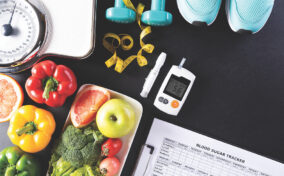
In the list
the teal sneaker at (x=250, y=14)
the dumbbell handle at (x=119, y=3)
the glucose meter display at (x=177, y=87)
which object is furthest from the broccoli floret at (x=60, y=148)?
the teal sneaker at (x=250, y=14)

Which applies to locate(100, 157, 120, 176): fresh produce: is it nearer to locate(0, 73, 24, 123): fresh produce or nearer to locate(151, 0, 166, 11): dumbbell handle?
locate(0, 73, 24, 123): fresh produce

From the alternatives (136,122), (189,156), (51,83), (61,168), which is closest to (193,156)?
(189,156)

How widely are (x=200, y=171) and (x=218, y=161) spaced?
3.2 inches

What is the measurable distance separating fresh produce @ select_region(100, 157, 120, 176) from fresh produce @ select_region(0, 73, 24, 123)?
397 mm

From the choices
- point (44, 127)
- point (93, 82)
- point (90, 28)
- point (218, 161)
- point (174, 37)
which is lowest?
point (44, 127)

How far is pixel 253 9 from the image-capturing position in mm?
880

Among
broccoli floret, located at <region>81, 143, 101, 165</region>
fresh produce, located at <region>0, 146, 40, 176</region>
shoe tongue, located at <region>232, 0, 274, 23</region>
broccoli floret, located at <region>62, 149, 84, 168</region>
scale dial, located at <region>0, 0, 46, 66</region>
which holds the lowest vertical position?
fresh produce, located at <region>0, 146, 40, 176</region>

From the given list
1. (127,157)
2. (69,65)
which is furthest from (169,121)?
(69,65)

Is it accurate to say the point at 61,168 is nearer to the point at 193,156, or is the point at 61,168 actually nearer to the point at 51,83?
the point at 51,83

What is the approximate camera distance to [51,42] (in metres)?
0.88

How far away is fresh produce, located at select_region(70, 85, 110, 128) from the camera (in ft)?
3.05

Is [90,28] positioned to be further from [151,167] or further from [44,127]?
[151,167]

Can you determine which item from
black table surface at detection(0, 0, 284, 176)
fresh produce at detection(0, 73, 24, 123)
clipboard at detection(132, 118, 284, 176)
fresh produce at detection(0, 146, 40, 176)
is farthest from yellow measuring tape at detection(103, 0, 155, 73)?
fresh produce at detection(0, 146, 40, 176)

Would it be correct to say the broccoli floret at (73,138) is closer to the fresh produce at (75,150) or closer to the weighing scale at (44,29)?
the fresh produce at (75,150)
